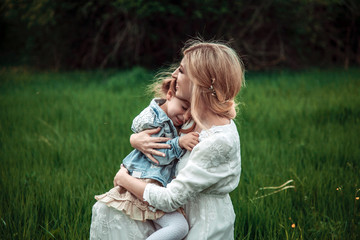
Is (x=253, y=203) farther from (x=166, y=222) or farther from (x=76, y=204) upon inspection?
(x=76, y=204)

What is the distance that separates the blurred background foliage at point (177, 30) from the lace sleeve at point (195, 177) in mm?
8349

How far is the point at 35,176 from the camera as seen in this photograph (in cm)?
314

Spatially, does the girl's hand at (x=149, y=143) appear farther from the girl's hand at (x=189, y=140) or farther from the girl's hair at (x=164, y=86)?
the girl's hair at (x=164, y=86)

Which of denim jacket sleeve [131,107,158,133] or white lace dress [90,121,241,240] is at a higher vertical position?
denim jacket sleeve [131,107,158,133]

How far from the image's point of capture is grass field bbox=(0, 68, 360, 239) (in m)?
2.47

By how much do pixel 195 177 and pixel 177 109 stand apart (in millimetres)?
421

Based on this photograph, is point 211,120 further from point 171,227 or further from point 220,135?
point 171,227

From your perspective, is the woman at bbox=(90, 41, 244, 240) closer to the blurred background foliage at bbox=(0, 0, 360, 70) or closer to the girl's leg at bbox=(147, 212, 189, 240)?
the girl's leg at bbox=(147, 212, 189, 240)

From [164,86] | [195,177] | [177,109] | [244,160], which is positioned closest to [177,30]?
[244,160]

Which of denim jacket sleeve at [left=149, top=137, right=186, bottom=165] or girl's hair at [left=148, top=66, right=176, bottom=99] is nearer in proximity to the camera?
denim jacket sleeve at [left=149, top=137, right=186, bottom=165]

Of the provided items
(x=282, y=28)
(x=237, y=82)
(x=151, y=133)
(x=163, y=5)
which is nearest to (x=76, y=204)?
(x=151, y=133)

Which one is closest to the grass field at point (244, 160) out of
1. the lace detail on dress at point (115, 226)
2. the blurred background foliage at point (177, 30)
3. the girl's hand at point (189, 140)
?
the lace detail on dress at point (115, 226)

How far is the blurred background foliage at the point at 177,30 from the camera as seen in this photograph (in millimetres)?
10531

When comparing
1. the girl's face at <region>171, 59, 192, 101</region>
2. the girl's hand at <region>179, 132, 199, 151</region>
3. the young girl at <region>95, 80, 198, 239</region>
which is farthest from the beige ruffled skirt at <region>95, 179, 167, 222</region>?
the girl's face at <region>171, 59, 192, 101</region>
